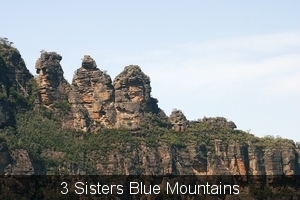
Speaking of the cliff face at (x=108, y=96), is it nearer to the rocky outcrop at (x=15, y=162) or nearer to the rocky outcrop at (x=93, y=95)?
the rocky outcrop at (x=93, y=95)

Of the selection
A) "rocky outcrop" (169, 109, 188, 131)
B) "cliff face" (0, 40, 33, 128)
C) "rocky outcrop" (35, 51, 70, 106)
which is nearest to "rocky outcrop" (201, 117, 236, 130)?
"rocky outcrop" (169, 109, 188, 131)

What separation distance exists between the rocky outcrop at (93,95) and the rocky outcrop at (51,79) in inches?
37.9

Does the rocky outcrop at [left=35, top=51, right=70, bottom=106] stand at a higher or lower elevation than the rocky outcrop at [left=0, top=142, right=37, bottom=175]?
higher

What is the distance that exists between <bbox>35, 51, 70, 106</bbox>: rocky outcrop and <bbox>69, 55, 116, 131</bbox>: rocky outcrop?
96cm

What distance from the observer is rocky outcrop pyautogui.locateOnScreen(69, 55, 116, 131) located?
4653 inches

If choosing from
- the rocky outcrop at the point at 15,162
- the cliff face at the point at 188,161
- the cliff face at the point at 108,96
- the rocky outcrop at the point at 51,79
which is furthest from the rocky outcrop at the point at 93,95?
the rocky outcrop at the point at 15,162

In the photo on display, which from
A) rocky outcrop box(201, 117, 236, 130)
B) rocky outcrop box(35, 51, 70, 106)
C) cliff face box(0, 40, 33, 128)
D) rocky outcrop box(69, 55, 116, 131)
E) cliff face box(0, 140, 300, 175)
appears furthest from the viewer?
rocky outcrop box(201, 117, 236, 130)

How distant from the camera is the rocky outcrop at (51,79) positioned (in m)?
118

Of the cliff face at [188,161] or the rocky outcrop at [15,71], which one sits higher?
the rocky outcrop at [15,71]

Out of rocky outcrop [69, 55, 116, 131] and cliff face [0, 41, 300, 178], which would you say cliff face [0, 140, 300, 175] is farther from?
rocky outcrop [69, 55, 116, 131]

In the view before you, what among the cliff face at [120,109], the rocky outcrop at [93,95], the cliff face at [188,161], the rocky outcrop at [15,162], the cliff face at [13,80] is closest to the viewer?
the rocky outcrop at [15,162]

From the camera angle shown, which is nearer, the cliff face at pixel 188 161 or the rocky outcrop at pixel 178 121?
the cliff face at pixel 188 161

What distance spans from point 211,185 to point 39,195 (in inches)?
635

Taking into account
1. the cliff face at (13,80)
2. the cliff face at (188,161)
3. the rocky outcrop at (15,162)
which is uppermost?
the cliff face at (13,80)
